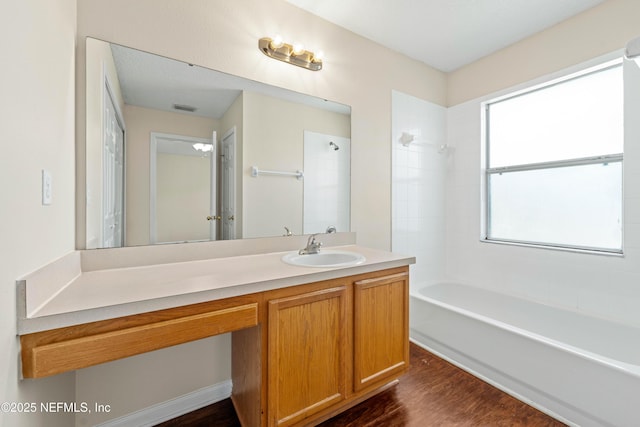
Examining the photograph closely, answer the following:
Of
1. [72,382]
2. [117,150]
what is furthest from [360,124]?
[72,382]

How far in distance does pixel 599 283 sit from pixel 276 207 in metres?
2.43

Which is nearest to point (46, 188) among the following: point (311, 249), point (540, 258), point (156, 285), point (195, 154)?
point (156, 285)

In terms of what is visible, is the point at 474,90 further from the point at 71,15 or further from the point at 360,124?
the point at 71,15

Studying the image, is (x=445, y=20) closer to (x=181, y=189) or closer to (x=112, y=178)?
(x=181, y=189)

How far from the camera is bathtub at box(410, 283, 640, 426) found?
138 centimetres

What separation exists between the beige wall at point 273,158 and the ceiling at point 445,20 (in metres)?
0.64

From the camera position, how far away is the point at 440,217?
303cm

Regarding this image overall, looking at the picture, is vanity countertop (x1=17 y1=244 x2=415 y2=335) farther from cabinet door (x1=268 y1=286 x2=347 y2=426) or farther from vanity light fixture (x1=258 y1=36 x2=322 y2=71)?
vanity light fixture (x1=258 y1=36 x2=322 y2=71)

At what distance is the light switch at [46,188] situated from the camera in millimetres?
921

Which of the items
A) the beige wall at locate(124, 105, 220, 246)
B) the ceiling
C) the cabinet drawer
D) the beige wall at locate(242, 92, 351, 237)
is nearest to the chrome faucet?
the beige wall at locate(242, 92, 351, 237)

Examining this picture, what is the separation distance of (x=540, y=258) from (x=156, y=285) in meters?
2.84

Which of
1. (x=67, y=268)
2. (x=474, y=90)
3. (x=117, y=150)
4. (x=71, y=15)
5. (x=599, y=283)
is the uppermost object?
(x=474, y=90)

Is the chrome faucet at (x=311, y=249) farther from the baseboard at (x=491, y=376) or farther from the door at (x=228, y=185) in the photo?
the baseboard at (x=491, y=376)

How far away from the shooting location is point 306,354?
4.26ft
